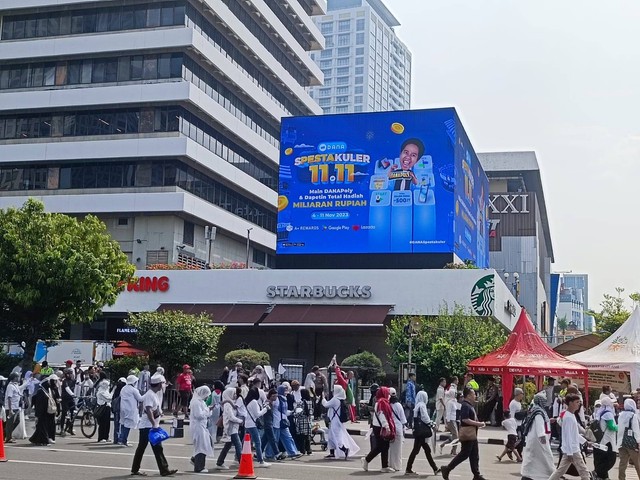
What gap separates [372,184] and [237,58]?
71.9 ft

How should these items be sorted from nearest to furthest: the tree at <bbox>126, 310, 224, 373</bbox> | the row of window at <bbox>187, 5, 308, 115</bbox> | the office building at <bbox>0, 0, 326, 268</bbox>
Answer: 1. the tree at <bbox>126, 310, 224, 373</bbox>
2. the office building at <bbox>0, 0, 326, 268</bbox>
3. the row of window at <bbox>187, 5, 308, 115</bbox>

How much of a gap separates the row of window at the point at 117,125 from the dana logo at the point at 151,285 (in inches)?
508

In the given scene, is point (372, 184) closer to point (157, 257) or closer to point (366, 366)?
point (366, 366)

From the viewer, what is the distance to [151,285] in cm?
4306

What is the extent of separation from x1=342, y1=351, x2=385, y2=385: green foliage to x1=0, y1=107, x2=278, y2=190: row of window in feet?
77.7

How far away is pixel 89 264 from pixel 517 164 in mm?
66625

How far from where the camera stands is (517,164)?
9125 cm

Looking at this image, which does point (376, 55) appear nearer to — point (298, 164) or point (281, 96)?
point (281, 96)

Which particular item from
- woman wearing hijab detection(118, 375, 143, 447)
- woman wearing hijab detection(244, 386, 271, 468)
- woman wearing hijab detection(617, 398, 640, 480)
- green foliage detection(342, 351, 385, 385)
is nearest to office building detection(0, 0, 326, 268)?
green foliage detection(342, 351, 385, 385)

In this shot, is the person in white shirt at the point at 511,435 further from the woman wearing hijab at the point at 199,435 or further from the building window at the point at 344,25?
the building window at the point at 344,25

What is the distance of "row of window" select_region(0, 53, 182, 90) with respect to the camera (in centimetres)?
5416

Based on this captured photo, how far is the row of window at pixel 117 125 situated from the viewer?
5353 centimetres

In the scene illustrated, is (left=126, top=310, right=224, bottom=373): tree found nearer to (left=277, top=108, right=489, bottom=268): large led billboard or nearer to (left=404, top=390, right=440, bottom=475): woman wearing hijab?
(left=277, top=108, right=489, bottom=268): large led billboard

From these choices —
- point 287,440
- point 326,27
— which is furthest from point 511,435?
point 326,27
